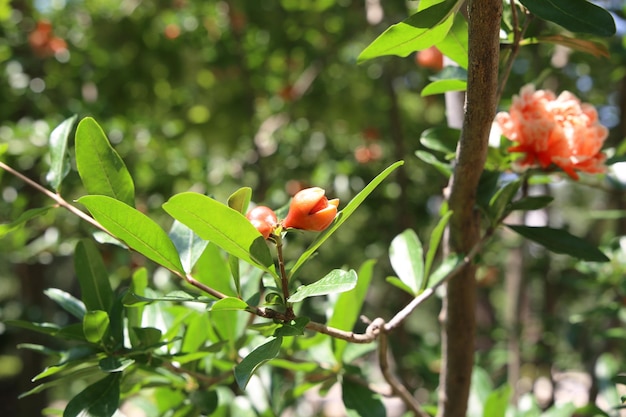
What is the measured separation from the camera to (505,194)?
703 millimetres

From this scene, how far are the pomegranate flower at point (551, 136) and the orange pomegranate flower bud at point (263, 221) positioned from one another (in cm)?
33

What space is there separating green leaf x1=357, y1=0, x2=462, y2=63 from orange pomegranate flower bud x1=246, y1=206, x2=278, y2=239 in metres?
0.18

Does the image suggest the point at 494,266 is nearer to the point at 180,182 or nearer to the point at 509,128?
the point at 180,182

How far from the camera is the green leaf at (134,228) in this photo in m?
0.51

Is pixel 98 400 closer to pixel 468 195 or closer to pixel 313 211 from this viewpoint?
pixel 313 211

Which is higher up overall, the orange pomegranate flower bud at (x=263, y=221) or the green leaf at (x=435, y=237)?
the orange pomegranate flower bud at (x=263, y=221)

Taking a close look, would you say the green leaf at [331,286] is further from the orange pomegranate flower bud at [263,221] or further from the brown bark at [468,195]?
the brown bark at [468,195]

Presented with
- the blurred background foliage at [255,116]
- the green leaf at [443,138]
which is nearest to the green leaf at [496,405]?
the green leaf at [443,138]

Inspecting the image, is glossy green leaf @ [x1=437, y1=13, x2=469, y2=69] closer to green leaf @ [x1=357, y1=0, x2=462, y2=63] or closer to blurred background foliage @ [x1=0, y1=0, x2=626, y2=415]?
green leaf @ [x1=357, y1=0, x2=462, y2=63]

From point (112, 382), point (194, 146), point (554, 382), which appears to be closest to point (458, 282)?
point (112, 382)

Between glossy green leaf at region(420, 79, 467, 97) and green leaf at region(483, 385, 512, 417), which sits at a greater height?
glossy green leaf at region(420, 79, 467, 97)

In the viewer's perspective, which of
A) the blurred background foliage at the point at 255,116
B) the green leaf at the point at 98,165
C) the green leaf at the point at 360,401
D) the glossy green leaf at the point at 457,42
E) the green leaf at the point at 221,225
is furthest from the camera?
the blurred background foliage at the point at 255,116

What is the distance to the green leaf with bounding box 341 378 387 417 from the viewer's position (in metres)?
0.79

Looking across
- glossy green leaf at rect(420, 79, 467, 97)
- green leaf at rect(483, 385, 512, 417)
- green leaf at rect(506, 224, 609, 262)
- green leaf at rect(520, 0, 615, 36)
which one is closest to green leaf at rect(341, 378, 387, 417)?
green leaf at rect(483, 385, 512, 417)
